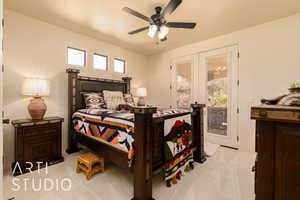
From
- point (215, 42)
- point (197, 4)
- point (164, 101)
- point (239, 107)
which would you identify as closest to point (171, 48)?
point (215, 42)

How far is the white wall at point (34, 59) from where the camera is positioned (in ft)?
7.39

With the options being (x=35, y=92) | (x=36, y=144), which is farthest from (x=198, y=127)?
(x=35, y=92)

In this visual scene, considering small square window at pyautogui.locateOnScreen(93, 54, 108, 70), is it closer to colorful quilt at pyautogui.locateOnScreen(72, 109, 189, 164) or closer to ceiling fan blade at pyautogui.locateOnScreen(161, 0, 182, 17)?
colorful quilt at pyautogui.locateOnScreen(72, 109, 189, 164)

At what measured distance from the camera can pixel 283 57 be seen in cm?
252

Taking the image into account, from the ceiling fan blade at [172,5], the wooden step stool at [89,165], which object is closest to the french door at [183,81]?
the ceiling fan blade at [172,5]

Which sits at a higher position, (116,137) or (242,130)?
(116,137)

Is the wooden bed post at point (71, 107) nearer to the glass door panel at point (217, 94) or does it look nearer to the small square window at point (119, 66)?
the small square window at point (119, 66)

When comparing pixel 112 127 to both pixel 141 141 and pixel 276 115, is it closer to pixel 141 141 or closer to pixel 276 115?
pixel 141 141

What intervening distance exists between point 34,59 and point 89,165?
Result: 86.3 inches

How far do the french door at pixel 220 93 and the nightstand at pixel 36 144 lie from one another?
3.30 m

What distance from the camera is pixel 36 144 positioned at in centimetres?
214

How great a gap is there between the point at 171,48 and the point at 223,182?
3497 mm

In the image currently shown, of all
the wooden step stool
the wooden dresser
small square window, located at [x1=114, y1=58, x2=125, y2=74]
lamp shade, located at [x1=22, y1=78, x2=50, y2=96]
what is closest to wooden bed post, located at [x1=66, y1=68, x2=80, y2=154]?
lamp shade, located at [x1=22, y1=78, x2=50, y2=96]

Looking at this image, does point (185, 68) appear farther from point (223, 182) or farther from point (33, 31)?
point (33, 31)
